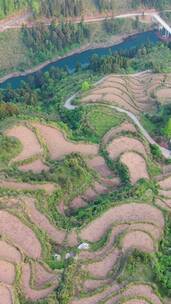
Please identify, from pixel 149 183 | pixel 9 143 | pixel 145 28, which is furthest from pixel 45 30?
pixel 149 183

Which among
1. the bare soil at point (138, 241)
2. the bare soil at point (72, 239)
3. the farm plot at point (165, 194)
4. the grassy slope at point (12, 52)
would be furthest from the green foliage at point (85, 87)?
the bare soil at point (138, 241)

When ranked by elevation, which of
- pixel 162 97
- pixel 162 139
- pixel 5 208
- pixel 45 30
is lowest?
pixel 5 208

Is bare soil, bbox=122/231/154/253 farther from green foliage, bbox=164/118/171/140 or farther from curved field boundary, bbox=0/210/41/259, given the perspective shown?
green foliage, bbox=164/118/171/140

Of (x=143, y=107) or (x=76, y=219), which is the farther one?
(x=143, y=107)

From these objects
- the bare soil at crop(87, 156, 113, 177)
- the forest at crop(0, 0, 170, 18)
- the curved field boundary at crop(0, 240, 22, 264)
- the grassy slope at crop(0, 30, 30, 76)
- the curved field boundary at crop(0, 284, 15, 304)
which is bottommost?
the curved field boundary at crop(0, 284, 15, 304)

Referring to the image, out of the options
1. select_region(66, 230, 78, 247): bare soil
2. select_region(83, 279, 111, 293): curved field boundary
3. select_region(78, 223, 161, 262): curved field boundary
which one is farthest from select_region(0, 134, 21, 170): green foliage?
select_region(83, 279, 111, 293): curved field boundary

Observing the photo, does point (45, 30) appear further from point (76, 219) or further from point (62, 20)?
point (76, 219)
